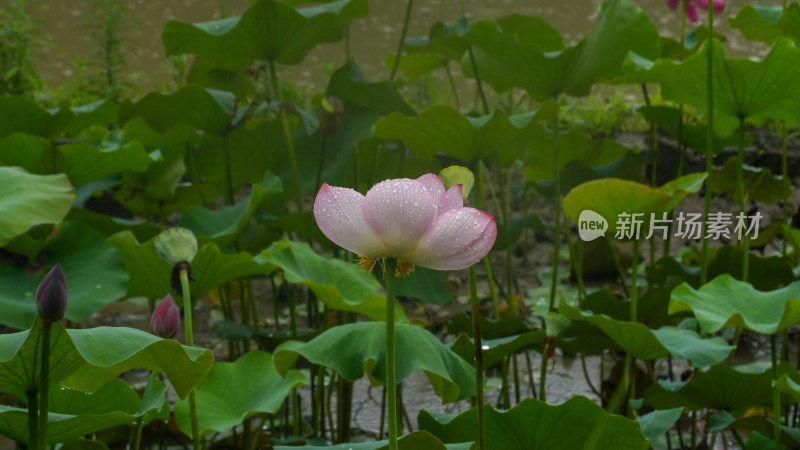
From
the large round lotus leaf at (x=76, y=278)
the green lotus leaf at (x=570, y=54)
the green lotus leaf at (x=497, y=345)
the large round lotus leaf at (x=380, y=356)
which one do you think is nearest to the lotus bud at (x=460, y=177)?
the large round lotus leaf at (x=380, y=356)

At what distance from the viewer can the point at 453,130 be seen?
129 centimetres

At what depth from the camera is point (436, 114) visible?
49.2 inches

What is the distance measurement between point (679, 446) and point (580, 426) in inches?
28.9

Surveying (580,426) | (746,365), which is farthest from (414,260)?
(746,365)

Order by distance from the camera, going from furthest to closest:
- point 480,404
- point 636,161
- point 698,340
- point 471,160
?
point 636,161 → point 471,160 → point 698,340 → point 480,404

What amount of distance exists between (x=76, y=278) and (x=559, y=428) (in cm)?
80

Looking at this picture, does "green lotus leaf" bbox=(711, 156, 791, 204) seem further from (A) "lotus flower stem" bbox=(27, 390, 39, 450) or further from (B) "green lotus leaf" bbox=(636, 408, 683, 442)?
(A) "lotus flower stem" bbox=(27, 390, 39, 450)

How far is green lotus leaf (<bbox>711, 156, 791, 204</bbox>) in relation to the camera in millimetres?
1659

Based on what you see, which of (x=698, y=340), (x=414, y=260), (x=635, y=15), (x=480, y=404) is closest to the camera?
(x=414, y=260)

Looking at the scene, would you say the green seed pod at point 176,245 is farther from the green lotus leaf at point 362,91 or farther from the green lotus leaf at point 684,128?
the green lotus leaf at point 684,128

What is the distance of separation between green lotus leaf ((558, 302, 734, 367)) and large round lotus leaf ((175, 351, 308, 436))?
342 millimetres

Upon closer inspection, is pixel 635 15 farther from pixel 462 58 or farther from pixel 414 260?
pixel 414 260

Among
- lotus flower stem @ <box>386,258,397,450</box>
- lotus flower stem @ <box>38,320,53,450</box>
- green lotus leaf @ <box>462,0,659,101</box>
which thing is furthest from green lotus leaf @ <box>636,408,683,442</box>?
green lotus leaf @ <box>462,0,659,101</box>

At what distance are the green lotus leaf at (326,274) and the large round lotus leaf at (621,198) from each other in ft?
0.89
